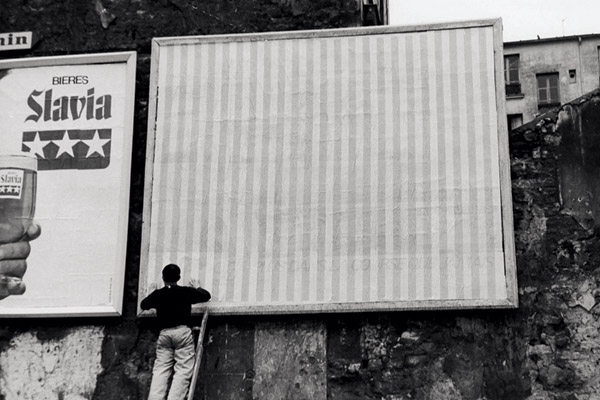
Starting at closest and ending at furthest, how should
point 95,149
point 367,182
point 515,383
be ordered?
1. point 515,383
2. point 367,182
3. point 95,149

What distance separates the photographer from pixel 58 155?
9.90m

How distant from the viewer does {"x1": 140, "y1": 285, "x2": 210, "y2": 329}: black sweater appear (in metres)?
8.61

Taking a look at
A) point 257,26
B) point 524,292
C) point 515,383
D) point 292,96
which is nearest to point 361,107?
point 292,96

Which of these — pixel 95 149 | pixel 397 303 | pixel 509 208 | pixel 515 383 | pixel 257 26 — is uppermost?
pixel 257 26

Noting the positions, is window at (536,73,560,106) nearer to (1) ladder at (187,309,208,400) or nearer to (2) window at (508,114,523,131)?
(2) window at (508,114,523,131)

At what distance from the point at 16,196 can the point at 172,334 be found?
2.43 m

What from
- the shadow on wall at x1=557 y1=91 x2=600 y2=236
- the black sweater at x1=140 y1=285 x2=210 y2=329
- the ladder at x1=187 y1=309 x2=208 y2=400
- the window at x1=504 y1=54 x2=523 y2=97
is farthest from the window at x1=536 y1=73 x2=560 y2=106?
the black sweater at x1=140 y1=285 x2=210 y2=329

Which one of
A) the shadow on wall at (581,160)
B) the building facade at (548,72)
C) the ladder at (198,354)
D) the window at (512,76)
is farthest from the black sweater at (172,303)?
the window at (512,76)

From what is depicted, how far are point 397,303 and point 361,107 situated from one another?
6.31 feet

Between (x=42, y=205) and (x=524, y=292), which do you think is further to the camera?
(x=42, y=205)

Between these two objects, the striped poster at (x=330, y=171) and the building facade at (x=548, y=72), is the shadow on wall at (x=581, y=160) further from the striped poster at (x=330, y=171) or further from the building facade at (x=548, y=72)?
the building facade at (x=548, y=72)

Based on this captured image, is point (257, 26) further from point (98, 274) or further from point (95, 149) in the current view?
point (98, 274)

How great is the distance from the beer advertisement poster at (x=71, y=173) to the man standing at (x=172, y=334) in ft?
2.83

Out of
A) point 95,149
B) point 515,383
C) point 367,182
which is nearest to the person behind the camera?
point 515,383
